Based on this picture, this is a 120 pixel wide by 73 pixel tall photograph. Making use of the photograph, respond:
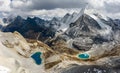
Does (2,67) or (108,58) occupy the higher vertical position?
(2,67)

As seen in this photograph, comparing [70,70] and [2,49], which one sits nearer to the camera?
[70,70]

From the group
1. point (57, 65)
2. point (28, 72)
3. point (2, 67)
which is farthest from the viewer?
point (57, 65)

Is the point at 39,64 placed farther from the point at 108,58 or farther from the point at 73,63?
the point at 108,58

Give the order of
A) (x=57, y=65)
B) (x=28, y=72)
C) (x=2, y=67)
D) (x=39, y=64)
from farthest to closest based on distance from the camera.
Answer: (x=39, y=64)
(x=57, y=65)
(x=28, y=72)
(x=2, y=67)

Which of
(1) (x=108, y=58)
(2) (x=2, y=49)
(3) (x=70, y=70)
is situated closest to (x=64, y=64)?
(3) (x=70, y=70)

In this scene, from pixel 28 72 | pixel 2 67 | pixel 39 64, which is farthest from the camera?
pixel 39 64

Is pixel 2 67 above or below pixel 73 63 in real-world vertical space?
above

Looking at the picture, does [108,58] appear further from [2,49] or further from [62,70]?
[2,49]

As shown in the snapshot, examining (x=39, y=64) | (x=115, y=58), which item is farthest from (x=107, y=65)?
(x=39, y=64)

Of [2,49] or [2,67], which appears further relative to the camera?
[2,49]
